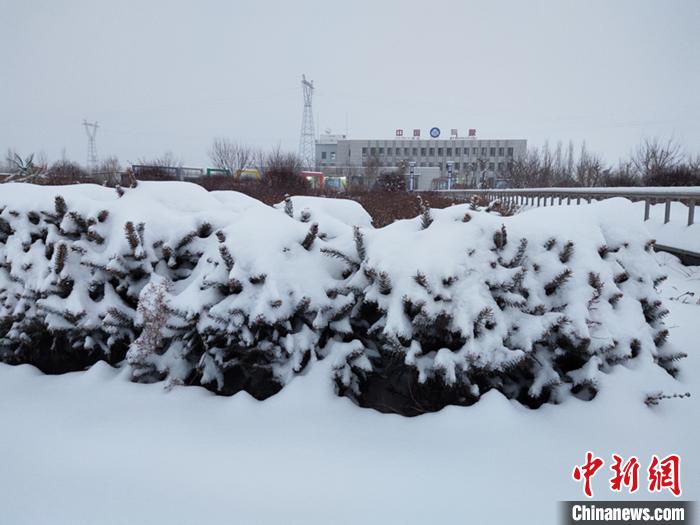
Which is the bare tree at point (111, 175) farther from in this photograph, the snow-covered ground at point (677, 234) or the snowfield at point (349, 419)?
the snow-covered ground at point (677, 234)

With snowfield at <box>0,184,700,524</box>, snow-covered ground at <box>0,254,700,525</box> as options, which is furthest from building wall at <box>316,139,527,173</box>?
snow-covered ground at <box>0,254,700,525</box>

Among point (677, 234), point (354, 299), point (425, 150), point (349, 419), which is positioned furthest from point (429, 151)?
point (349, 419)

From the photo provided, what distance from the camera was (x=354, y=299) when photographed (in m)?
2.78

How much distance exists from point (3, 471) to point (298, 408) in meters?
1.46

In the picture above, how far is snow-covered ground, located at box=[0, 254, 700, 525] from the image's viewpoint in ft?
6.59

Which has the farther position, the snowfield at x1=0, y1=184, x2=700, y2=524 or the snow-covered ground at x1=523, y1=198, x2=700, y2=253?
the snow-covered ground at x1=523, y1=198, x2=700, y2=253

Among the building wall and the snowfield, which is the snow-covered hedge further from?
the building wall

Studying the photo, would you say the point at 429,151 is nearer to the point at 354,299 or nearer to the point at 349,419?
the point at 354,299

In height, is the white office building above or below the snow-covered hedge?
above

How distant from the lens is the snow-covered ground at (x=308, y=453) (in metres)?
2.01

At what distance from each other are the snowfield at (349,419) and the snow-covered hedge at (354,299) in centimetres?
2

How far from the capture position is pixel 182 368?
2.94 metres

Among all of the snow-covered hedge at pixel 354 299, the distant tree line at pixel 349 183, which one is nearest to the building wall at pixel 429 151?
the distant tree line at pixel 349 183

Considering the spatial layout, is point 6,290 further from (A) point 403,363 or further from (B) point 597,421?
(B) point 597,421
